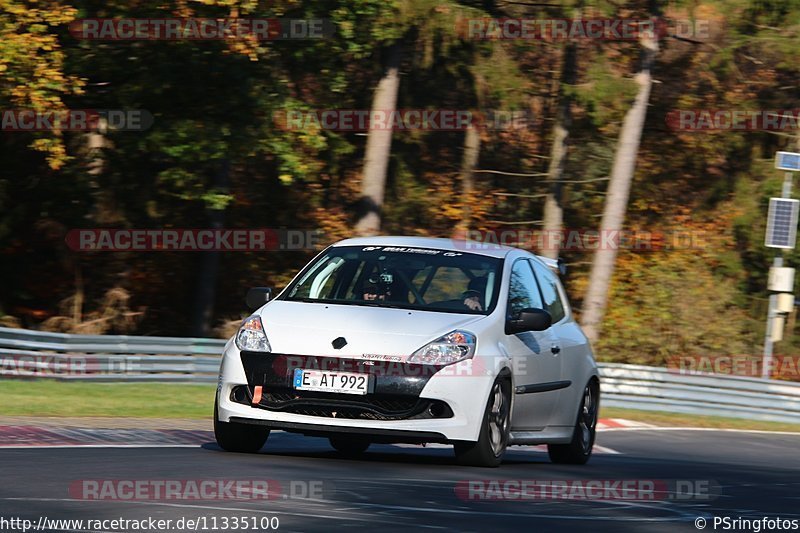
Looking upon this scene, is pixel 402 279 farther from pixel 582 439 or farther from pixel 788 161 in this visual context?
pixel 788 161

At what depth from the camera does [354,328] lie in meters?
10.3

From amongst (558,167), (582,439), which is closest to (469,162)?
(558,167)

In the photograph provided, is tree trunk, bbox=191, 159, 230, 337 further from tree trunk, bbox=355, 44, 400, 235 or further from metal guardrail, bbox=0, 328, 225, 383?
metal guardrail, bbox=0, 328, 225, 383

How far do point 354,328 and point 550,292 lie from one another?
9.86ft

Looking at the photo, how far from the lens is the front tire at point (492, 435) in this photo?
10320 mm

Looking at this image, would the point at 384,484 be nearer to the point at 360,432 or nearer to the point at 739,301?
the point at 360,432

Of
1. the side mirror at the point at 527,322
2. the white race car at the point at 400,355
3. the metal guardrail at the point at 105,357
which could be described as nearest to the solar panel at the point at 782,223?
the metal guardrail at the point at 105,357

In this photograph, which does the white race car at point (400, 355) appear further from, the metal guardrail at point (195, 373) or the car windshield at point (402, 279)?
the metal guardrail at point (195, 373)

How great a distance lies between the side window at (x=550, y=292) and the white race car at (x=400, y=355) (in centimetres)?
44

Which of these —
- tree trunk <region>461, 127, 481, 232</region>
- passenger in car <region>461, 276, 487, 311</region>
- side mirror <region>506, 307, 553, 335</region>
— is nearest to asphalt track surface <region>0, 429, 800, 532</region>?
side mirror <region>506, 307, 553, 335</region>

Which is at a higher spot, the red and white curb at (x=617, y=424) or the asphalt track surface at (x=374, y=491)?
the asphalt track surface at (x=374, y=491)

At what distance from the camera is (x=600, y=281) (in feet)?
108

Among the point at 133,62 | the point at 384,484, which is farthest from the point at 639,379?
the point at 384,484

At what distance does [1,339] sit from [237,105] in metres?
7.54
